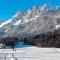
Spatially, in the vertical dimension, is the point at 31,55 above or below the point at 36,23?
below

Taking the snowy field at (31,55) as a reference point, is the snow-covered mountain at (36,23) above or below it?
above

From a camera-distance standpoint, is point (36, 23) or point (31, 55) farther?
point (36, 23)

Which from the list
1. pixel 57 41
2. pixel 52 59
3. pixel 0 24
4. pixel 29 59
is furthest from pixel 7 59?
pixel 0 24

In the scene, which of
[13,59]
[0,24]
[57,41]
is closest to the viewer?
[13,59]

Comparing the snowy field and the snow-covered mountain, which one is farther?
the snow-covered mountain

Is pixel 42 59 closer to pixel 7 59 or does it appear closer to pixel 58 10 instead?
pixel 7 59

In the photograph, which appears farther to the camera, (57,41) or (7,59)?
(57,41)

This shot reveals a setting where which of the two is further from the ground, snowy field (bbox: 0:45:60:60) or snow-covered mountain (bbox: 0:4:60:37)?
snow-covered mountain (bbox: 0:4:60:37)

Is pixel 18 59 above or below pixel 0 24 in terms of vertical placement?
below

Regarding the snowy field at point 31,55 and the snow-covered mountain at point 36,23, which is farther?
the snow-covered mountain at point 36,23

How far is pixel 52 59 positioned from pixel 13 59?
691 millimetres

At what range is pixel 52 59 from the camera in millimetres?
4438

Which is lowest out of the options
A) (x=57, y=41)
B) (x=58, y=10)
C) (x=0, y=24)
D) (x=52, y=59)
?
(x=52, y=59)

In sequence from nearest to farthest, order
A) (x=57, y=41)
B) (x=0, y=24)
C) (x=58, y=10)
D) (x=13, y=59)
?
(x=13, y=59), (x=57, y=41), (x=0, y=24), (x=58, y=10)
